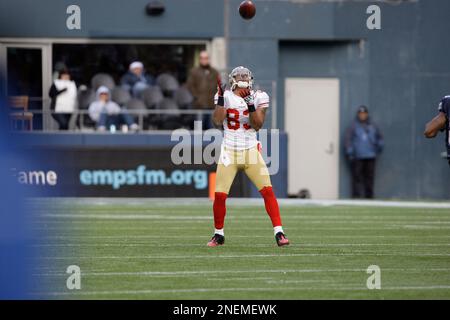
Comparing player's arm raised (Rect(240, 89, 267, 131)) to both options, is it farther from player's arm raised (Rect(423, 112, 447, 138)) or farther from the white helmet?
player's arm raised (Rect(423, 112, 447, 138))

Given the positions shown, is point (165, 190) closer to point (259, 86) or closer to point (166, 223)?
point (259, 86)

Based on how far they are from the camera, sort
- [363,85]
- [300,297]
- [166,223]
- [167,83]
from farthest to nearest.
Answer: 1. [363,85]
2. [167,83]
3. [166,223]
4. [300,297]

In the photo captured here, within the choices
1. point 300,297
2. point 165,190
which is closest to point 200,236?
point 300,297

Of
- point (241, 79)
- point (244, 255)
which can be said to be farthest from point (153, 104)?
point (244, 255)

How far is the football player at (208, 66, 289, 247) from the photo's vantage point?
40.8ft

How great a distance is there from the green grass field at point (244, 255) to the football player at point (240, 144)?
391 millimetres

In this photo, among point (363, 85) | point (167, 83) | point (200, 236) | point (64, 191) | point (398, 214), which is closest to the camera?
point (200, 236)

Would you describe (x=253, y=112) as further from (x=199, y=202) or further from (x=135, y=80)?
(x=135, y=80)

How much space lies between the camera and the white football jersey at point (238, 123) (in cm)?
1262

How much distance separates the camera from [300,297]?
891 cm

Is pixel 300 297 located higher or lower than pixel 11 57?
lower

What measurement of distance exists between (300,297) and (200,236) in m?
5.09

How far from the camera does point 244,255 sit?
11.7 metres

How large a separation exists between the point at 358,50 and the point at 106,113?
5981 mm
